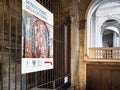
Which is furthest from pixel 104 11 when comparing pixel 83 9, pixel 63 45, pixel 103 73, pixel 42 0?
pixel 42 0

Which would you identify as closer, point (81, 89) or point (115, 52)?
point (81, 89)

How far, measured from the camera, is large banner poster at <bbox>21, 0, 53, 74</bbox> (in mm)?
2956

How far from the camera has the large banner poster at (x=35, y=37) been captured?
2956 millimetres

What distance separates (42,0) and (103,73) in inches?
176

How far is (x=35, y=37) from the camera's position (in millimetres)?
3311

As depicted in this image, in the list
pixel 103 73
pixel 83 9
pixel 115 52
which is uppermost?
pixel 83 9

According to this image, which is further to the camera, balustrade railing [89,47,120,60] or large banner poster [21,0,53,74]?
balustrade railing [89,47,120,60]

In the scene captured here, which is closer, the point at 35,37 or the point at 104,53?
the point at 35,37

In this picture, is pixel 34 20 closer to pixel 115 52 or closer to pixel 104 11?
pixel 115 52

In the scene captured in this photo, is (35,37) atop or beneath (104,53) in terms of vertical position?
atop

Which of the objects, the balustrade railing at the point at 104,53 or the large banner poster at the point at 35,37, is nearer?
the large banner poster at the point at 35,37

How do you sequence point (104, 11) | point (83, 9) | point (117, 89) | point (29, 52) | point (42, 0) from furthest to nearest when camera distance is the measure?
1. point (104, 11)
2. point (83, 9)
3. point (117, 89)
4. point (42, 0)
5. point (29, 52)

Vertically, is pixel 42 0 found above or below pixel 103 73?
above

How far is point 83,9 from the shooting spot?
23.8 ft
